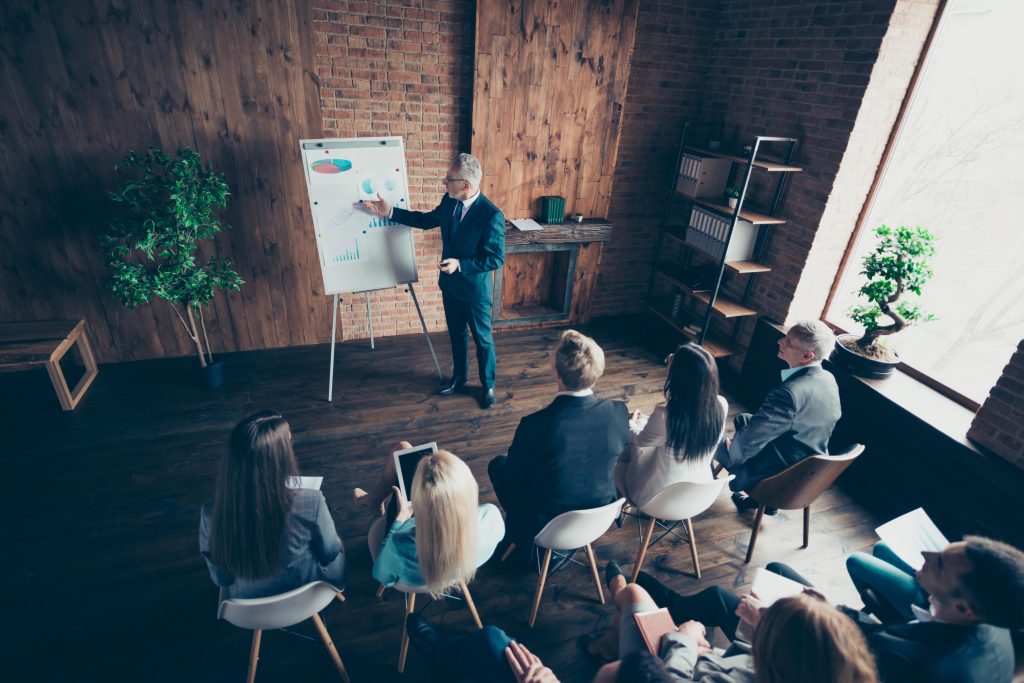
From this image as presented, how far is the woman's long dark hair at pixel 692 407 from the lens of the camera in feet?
8.41

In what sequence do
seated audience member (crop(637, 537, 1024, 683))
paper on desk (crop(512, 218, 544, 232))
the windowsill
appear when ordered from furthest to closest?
paper on desk (crop(512, 218, 544, 232)) < the windowsill < seated audience member (crop(637, 537, 1024, 683))

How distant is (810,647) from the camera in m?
1.44

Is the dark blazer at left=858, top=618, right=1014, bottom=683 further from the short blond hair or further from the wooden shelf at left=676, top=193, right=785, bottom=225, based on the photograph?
the wooden shelf at left=676, top=193, right=785, bottom=225

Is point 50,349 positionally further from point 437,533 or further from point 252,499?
point 437,533

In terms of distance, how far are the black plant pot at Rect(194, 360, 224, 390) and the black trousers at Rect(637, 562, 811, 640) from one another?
141 inches

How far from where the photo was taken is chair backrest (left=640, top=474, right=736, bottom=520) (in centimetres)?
248

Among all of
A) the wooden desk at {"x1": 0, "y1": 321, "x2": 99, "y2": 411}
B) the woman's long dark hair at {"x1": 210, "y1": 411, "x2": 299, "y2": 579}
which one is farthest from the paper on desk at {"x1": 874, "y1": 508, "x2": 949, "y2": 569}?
the wooden desk at {"x1": 0, "y1": 321, "x2": 99, "y2": 411}

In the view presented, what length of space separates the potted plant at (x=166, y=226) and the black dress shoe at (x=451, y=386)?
5.85 ft

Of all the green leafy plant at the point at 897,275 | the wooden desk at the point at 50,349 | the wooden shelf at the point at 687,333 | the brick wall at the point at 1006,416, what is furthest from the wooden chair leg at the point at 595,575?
the wooden desk at the point at 50,349

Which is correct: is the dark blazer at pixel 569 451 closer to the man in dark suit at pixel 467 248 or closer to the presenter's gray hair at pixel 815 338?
the presenter's gray hair at pixel 815 338

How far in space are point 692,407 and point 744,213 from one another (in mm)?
2595

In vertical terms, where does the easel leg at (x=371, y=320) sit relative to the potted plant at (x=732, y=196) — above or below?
below

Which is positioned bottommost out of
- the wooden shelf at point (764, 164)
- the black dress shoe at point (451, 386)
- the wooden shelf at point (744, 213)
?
the black dress shoe at point (451, 386)

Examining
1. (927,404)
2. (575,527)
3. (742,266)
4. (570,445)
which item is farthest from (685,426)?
(742,266)
